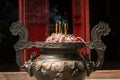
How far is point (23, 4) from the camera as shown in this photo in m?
7.30

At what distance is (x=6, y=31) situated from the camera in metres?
9.20

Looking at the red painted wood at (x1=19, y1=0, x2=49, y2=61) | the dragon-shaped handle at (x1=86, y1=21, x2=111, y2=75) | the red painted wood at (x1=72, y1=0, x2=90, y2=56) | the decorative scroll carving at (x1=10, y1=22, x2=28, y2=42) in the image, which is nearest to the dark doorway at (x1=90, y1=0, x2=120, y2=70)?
the red painted wood at (x1=72, y1=0, x2=90, y2=56)

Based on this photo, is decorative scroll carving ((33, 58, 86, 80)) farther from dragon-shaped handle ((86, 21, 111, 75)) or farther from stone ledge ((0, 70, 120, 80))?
stone ledge ((0, 70, 120, 80))

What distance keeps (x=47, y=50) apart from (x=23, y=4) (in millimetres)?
2736

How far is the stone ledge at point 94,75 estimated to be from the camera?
697 cm

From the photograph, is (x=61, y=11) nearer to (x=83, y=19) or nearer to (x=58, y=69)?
(x=83, y=19)

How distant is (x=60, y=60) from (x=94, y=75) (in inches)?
101

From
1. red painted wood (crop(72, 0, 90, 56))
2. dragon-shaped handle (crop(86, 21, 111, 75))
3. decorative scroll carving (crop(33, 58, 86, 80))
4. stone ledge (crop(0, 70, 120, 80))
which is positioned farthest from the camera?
red painted wood (crop(72, 0, 90, 56))

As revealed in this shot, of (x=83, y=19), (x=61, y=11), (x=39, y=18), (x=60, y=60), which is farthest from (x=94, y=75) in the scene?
(x=60, y=60)

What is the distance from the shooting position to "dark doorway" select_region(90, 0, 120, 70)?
8.73 m

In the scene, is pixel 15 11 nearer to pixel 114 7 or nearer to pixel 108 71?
pixel 114 7

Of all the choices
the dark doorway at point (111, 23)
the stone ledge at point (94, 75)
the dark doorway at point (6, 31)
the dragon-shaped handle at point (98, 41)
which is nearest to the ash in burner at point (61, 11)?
the dark doorway at point (111, 23)

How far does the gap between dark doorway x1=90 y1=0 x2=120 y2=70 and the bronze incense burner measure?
360 cm

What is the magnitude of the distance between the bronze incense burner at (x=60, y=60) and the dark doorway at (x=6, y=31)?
3.93m
